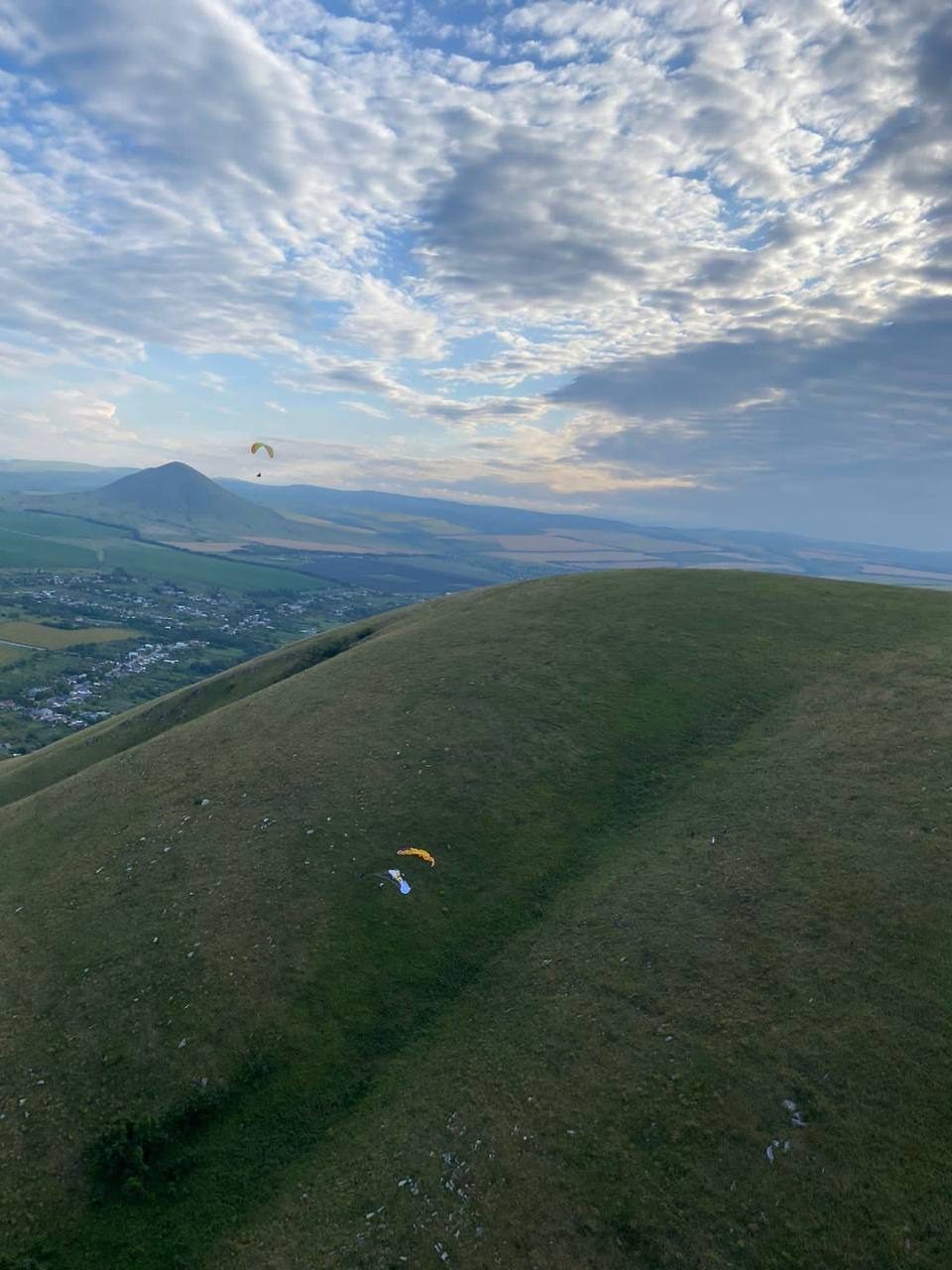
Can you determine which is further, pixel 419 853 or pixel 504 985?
pixel 419 853

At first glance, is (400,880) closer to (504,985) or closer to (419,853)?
(419,853)

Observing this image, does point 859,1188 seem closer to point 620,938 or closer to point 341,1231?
point 620,938

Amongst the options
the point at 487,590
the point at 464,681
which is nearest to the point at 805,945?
Answer: the point at 464,681

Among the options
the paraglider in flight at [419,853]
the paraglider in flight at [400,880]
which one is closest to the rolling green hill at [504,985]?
the paraglider in flight at [400,880]

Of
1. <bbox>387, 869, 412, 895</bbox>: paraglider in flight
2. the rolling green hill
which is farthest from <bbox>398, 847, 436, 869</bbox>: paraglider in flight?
<bbox>387, 869, 412, 895</bbox>: paraglider in flight

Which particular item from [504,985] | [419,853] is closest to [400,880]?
[419,853]

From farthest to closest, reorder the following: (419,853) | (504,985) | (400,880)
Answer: (419,853) < (400,880) < (504,985)

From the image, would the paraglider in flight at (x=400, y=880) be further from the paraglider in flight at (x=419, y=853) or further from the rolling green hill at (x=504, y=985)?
the paraglider in flight at (x=419, y=853)
